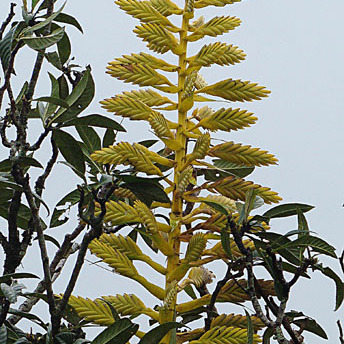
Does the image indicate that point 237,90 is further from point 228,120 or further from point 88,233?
point 88,233

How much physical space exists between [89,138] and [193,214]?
0.17 meters

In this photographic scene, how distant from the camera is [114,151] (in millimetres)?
688

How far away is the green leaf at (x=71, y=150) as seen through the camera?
71cm

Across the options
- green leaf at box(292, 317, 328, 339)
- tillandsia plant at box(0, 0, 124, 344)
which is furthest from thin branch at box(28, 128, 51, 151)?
green leaf at box(292, 317, 328, 339)

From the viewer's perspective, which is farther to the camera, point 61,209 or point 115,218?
point 61,209

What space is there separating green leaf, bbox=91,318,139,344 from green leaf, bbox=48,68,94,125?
0.23 metres

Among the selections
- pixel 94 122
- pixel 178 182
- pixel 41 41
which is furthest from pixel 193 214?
pixel 41 41

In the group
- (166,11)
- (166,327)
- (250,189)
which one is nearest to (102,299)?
(166,327)

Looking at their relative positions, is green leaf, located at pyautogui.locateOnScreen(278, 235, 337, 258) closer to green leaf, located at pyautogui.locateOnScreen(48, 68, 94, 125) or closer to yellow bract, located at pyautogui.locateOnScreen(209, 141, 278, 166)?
yellow bract, located at pyautogui.locateOnScreen(209, 141, 278, 166)

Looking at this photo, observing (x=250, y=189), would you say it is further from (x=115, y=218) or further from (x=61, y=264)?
(x=61, y=264)

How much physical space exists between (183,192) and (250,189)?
105mm

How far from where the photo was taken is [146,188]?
69 cm

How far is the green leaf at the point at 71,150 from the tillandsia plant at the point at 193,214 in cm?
3

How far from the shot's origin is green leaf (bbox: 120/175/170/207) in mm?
684
